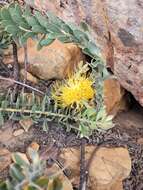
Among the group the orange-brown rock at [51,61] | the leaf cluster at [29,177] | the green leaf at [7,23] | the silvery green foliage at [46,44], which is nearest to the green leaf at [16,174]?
the leaf cluster at [29,177]

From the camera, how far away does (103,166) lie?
190cm

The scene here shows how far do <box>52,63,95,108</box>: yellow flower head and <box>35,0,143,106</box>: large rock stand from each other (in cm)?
32

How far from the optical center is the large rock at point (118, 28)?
76.7 inches

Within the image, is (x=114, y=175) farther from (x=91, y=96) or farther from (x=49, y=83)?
(x=49, y=83)

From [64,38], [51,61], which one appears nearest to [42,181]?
[64,38]

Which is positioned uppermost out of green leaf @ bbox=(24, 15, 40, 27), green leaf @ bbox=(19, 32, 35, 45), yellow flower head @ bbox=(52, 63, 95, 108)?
green leaf @ bbox=(24, 15, 40, 27)

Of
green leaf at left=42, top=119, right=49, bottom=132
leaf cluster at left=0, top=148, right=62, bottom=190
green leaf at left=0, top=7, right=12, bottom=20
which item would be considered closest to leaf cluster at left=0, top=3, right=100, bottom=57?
green leaf at left=0, top=7, right=12, bottom=20

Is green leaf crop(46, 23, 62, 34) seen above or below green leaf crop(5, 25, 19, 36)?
above

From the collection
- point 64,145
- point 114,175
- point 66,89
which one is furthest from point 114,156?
point 66,89

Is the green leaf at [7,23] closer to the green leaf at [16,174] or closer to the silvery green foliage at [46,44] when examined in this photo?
the silvery green foliage at [46,44]

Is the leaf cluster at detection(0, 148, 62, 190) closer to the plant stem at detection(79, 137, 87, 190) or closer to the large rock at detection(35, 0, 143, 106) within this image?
the plant stem at detection(79, 137, 87, 190)

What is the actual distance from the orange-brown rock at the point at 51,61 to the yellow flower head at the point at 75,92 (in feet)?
0.84

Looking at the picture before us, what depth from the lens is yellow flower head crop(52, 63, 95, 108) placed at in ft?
5.75

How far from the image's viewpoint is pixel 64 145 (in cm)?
189
